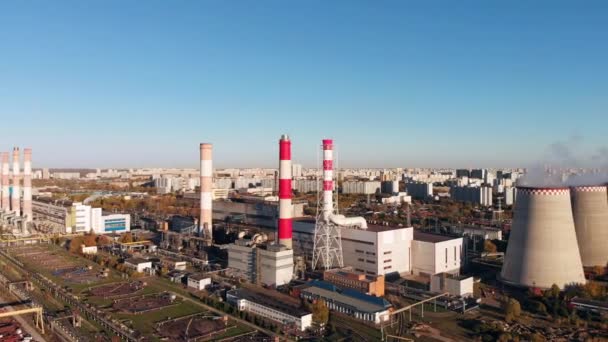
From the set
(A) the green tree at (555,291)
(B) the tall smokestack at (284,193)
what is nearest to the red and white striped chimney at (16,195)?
(B) the tall smokestack at (284,193)

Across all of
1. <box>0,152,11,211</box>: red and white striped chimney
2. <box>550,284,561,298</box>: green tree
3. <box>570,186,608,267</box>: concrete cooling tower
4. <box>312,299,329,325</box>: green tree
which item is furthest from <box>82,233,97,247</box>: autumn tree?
<box>570,186,608,267</box>: concrete cooling tower

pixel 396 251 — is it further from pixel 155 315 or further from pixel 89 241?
pixel 89 241

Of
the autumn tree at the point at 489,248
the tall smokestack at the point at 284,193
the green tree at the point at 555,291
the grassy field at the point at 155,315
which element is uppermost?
the tall smokestack at the point at 284,193

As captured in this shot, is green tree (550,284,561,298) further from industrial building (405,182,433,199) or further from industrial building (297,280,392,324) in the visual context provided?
industrial building (405,182,433,199)

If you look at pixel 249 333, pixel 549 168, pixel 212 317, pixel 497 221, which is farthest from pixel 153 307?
pixel 497 221

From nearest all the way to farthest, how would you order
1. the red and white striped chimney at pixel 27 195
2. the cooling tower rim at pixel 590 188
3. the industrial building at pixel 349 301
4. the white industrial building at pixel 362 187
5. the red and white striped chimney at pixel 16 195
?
the industrial building at pixel 349 301 < the cooling tower rim at pixel 590 188 < the red and white striped chimney at pixel 27 195 < the red and white striped chimney at pixel 16 195 < the white industrial building at pixel 362 187

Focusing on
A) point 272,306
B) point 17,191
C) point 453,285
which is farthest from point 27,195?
point 453,285

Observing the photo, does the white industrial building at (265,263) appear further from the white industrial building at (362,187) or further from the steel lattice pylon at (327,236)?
the white industrial building at (362,187)
